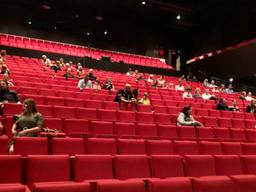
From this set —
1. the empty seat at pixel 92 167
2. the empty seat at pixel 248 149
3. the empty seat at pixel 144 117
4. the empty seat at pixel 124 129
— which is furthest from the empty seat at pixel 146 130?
the empty seat at pixel 92 167

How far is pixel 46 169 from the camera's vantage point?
1.33 meters

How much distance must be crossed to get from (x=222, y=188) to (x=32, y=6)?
24.5 ft

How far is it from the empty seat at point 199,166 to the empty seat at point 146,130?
28.6 inches

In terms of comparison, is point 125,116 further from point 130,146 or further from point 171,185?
point 171,185

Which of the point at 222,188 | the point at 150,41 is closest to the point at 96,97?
the point at 222,188

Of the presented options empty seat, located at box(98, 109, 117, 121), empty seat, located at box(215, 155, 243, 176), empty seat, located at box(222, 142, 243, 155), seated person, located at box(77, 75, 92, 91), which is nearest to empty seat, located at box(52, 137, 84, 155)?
empty seat, located at box(215, 155, 243, 176)

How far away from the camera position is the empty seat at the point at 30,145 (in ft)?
5.13

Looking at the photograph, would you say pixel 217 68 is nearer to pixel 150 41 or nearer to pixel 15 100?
pixel 150 41

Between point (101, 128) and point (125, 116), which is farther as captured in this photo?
point (125, 116)

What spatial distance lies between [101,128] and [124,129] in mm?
178

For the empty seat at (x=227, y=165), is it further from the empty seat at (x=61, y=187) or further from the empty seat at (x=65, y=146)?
the empty seat at (x=61, y=187)

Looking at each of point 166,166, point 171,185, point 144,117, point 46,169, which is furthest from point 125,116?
point 171,185

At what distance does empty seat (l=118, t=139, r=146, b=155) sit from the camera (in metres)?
1.82

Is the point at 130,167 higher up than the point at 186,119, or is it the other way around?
the point at 186,119
